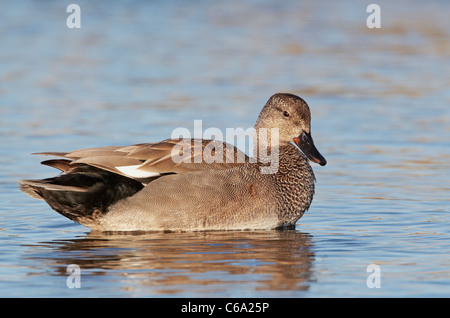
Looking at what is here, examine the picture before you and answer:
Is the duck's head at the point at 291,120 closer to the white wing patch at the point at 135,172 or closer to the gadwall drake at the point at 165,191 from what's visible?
the gadwall drake at the point at 165,191

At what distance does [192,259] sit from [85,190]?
1.44m

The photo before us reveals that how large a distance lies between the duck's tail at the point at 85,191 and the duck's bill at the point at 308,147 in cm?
176

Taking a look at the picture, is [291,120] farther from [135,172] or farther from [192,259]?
[192,259]

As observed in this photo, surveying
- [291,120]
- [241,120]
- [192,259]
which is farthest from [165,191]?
[241,120]

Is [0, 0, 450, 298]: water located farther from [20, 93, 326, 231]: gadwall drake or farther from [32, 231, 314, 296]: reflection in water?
[20, 93, 326, 231]: gadwall drake

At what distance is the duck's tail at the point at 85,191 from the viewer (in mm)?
8234

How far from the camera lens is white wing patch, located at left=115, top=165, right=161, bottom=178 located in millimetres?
8258

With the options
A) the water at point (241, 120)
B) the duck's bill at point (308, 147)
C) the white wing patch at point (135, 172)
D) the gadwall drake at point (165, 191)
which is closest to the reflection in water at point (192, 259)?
→ the water at point (241, 120)

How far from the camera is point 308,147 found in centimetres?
912

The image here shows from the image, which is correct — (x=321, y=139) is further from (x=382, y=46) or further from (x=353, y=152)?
(x=382, y=46)

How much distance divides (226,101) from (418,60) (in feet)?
16.5
